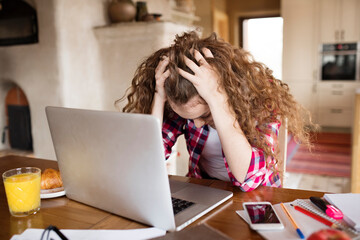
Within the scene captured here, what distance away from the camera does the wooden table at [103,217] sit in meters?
0.79

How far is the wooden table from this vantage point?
2.58 ft

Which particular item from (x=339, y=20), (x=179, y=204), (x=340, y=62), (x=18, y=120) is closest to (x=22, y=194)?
(x=179, y=204)

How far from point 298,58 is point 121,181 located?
→ 516 cm

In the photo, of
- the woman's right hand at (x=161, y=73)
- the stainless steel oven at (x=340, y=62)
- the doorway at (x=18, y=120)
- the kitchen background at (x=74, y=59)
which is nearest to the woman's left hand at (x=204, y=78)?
the woman's right hand at (x=161, y=73)

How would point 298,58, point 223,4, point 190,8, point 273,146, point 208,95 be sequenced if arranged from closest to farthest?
point 208,95 → point 273,146 → point 190,8 → point 298,58 → point 223,4

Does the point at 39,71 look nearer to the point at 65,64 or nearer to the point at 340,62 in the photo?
the point at 65,64

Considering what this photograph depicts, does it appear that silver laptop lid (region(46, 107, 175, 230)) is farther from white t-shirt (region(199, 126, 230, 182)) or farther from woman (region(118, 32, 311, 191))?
white t-shirt (region(199, 126, 230, 182))

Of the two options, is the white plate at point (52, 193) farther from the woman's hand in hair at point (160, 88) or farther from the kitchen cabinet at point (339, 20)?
the kitchen cabinet at point (339, 20)

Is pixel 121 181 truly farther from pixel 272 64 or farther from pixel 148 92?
pixel 272 64

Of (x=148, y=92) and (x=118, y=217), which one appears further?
(x=148, y=92)

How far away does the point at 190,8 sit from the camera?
4016 millimetres

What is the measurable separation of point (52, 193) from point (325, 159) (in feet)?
11.2

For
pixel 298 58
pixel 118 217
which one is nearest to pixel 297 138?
pixel 118 217

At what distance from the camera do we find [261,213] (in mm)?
808
